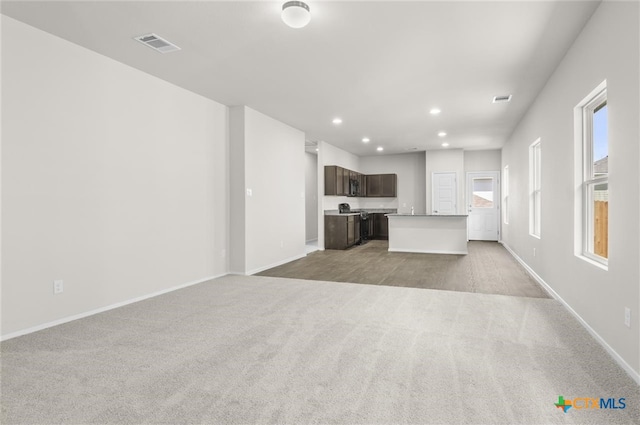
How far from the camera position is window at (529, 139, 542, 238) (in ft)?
17.9

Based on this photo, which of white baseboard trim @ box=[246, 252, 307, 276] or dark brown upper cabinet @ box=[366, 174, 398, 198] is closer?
white baseboard trim @ box=[246, 252, 307, 276]

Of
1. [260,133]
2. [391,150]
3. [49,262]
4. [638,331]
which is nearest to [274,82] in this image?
[260,133]

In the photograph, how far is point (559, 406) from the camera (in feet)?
6.23

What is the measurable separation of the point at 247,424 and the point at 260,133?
4.90 m

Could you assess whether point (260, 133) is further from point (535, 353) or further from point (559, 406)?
point (559, 406)

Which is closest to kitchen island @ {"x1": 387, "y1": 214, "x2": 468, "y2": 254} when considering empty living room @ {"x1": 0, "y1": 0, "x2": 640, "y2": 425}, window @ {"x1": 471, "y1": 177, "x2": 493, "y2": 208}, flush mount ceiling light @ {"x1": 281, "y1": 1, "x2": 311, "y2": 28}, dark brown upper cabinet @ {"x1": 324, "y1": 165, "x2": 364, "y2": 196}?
dark brown upper cabinet @ {"x1": 324, "y1": 165, "x2": 364, "y2": 196}

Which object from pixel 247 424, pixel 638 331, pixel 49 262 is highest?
pixel 49 262

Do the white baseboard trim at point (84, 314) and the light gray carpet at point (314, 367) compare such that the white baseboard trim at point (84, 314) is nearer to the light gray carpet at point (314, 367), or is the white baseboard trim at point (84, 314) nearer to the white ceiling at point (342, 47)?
the light gray carpet at point (314, 367)

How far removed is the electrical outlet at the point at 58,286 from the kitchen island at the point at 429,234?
639cm

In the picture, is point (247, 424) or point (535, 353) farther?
point (535, 353)

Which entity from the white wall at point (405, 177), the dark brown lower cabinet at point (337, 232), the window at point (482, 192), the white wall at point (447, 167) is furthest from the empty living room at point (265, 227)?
the white wall at point (405, 177)

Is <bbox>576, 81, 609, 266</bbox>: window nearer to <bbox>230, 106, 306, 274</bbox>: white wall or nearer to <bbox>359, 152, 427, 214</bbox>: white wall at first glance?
<bbox>230, 106, 306, 274</bbox>: white wall

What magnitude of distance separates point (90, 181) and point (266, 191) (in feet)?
9.57

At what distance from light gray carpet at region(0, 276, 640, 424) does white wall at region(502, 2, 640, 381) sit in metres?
0.28
